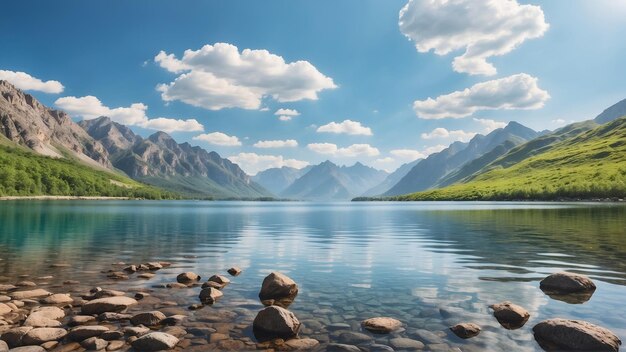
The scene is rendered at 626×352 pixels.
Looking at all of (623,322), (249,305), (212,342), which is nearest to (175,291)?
(249,305)

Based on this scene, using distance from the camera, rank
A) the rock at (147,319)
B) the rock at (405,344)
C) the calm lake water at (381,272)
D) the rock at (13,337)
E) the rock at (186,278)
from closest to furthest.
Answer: the rock at (13,337)
the rock at (405,344)
the rock at (147,319)
the calm lake water at (381,272)
the rock at (186,278)

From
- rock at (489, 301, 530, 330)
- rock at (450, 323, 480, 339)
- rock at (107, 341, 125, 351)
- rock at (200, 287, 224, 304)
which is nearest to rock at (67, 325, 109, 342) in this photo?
rock at (107, 341, 125, 351)

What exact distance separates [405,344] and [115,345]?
36.4 ft

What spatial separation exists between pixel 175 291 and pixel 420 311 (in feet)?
47.5

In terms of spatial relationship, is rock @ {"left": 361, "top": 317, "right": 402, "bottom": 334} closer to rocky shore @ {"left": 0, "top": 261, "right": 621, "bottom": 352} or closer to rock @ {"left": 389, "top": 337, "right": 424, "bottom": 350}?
rocky shore @ {"left": 0, "top": 261, "right": 621, "bottom": 352}

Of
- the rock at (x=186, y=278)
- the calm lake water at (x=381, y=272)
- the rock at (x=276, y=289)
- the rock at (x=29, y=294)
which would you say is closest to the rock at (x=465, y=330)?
the calm lake water at (x=381, y=272)

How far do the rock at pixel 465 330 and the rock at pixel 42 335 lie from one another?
632 inches

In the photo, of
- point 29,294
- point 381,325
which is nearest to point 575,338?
point 381,325

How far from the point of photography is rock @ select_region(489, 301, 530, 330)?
732 inches

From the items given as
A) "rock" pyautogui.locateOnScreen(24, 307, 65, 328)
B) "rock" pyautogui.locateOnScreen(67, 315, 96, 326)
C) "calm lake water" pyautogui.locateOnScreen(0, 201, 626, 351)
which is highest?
"rock" pyautogui.locateOnScreen(24, 307, 65, 328)

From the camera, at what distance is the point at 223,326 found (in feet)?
60.4

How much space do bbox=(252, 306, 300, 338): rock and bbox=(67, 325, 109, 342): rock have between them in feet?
20.4

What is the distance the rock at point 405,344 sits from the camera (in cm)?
1588

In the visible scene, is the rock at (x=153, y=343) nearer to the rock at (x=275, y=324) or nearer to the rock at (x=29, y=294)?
the rock at (x=275, y=324)
